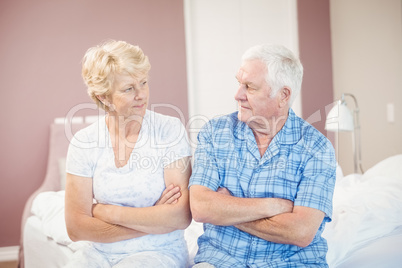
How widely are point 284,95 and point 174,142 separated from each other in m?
0.41

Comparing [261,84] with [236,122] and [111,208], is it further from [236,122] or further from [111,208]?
[111,208]

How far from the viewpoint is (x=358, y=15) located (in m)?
3.18

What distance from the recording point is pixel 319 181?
55.6 inches

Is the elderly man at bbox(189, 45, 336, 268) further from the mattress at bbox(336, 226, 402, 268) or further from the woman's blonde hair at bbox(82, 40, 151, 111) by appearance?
the woman's blonde hair at bbox(82, 40, 151, 111)

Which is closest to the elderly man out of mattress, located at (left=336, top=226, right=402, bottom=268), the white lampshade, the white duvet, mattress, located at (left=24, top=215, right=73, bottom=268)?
mattress, located at (left=336, top=226, right=402, bottom=268)

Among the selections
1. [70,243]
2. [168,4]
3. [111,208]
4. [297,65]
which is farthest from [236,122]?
[168,4]

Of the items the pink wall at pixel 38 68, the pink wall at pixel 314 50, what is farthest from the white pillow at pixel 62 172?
the pink wall at pixel 314 50

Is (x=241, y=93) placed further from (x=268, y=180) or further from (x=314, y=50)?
(x=314, y=50)

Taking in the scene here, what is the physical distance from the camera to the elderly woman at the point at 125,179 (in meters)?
1.49

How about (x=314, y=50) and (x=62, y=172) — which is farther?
(x=314, y=50)

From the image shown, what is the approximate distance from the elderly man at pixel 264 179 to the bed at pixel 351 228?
0.73ft

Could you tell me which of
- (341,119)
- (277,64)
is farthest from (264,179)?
(341,119)

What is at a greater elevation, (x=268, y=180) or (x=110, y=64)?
(x=110, y=64)

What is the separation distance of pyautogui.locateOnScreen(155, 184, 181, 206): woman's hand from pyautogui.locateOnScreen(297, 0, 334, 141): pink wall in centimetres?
243
